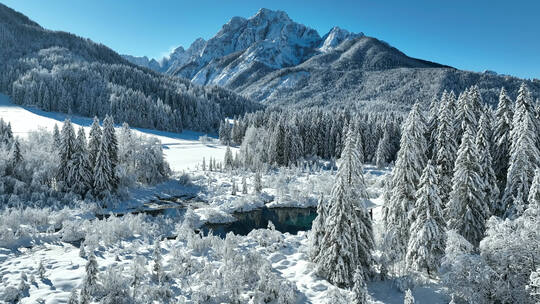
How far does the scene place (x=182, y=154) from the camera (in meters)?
84.6

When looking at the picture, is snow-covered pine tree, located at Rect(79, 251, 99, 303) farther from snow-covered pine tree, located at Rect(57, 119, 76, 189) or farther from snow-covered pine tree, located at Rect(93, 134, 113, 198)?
snow-covered pine tree, located at Rect(57, 119, 76, 189)

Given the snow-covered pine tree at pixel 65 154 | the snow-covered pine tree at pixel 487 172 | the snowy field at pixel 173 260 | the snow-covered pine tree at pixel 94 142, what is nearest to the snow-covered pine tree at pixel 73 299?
the snowy field at pixel 173 260

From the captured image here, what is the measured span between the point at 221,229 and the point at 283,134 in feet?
140

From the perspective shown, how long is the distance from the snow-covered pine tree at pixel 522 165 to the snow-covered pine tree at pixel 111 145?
44.2 meters

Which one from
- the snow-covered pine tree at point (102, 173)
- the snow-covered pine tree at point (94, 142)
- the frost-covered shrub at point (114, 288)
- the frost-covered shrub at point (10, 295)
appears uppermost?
the snow-covered pine tree at point (94, 142)

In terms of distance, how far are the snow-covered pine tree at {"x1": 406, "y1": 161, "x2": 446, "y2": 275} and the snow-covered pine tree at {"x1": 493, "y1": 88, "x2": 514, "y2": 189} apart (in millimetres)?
10241

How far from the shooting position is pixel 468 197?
73.1 ft

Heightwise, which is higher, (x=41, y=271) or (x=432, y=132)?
(x=432, y=132)

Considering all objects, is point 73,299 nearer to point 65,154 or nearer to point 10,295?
point 10,295

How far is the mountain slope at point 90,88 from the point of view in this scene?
116 metres

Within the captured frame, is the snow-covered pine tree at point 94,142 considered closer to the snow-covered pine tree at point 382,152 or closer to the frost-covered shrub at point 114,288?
the frost-covered shrub at point 114,288

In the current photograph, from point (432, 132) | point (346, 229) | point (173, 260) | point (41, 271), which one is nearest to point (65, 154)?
point (41, 271)

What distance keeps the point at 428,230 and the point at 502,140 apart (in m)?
12.9

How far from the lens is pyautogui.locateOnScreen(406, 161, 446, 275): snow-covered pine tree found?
20375 mm
